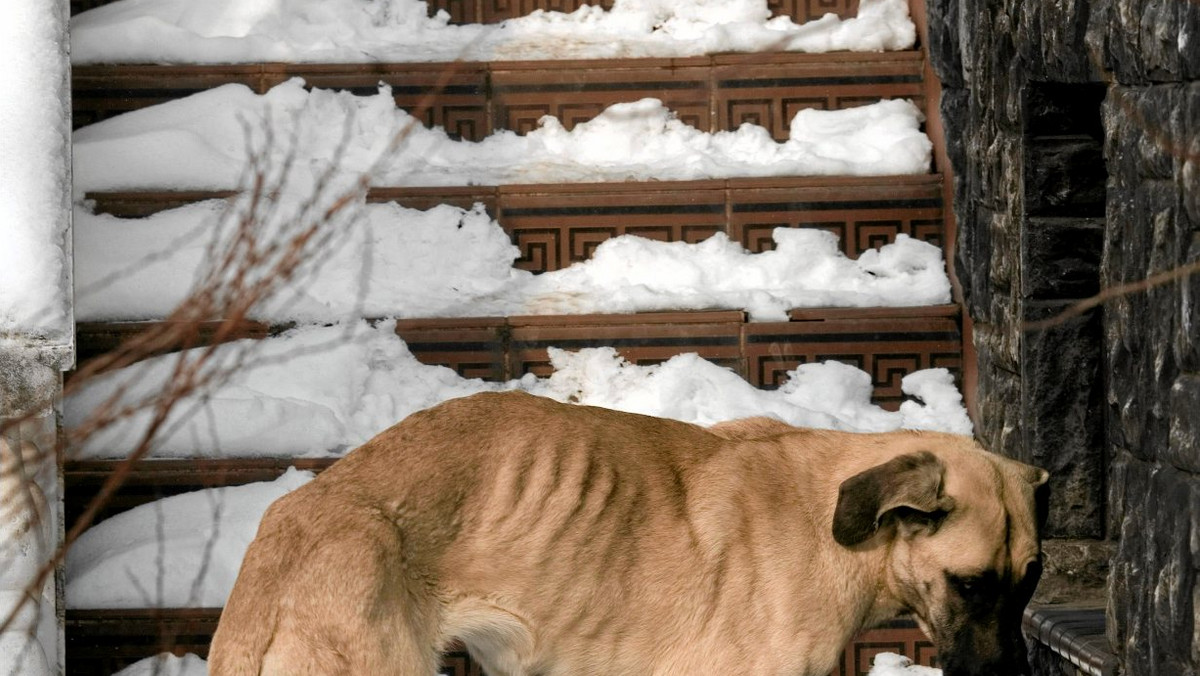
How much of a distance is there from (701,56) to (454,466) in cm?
384

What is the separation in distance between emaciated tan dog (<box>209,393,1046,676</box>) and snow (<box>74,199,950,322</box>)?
2437mm

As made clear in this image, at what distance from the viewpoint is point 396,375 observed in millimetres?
6113

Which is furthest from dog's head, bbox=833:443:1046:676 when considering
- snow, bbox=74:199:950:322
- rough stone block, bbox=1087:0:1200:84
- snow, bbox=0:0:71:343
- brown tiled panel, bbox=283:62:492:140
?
brown tiled panel, bbox=283:62:492:140

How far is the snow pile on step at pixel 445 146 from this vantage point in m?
6.56

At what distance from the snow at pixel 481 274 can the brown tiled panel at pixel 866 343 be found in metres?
0.08

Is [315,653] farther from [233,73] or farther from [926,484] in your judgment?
[233,73]

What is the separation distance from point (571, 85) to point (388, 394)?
1.95 meters

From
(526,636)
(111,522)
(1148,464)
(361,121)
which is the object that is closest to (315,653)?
(526,636)

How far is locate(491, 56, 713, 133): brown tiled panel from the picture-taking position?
270 inches

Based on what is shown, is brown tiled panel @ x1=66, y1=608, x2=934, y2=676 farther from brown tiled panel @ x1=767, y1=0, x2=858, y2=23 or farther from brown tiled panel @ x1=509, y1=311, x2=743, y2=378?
brown tiled panel @ x1=767, y1=0, x2=858, y2=23

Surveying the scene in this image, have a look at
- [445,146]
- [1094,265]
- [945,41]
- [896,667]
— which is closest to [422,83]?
[445,146]

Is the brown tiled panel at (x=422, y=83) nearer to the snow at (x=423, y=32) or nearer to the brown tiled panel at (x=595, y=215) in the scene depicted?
the snow at (x=423, y=32)

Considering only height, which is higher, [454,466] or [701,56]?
[701,56]

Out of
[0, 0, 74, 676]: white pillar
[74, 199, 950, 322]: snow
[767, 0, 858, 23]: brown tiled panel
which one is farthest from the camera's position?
[767, 0, 858, 23]: brown tiled panel
